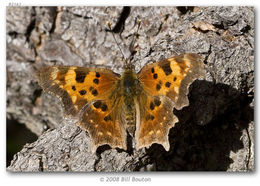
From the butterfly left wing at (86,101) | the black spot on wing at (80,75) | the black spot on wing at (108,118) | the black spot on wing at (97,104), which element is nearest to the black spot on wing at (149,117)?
the butterfly left wing at (86,101)

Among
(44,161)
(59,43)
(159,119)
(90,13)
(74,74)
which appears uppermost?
(90,13)

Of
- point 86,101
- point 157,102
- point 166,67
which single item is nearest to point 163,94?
point 157,102

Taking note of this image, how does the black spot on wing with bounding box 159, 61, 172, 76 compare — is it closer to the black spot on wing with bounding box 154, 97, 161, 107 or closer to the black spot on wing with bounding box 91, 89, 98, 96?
the black spot on wing with bounding box 154, 97, 161, 107

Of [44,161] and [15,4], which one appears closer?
[44,161]

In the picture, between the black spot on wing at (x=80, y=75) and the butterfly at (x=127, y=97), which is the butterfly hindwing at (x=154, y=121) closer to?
the butterfly at (x=127, y=97)

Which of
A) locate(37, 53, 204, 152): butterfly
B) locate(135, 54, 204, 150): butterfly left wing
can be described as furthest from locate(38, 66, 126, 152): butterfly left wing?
locate(135, 54, 204, 150): butterfly left wing
